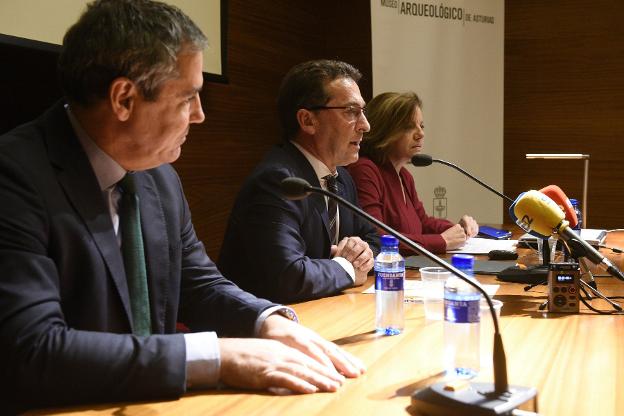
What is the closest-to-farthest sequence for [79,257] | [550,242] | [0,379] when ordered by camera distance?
[0,379]
[79,257]
[550,242]

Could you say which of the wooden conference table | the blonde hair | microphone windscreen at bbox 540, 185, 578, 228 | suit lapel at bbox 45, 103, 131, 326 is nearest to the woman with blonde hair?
the blonde hair

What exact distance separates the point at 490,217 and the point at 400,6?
1472 mm

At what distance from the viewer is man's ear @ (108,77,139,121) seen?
4.76 feet

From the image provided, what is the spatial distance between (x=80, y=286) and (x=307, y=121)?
1420 millimetres

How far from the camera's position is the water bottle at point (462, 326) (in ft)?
4.54

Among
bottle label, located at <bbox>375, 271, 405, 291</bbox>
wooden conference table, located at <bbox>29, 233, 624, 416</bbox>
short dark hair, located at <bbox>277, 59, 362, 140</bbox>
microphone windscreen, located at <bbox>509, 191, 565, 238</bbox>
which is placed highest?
short dark hair, located at <bbox>277, 59, 362, 140</bbox>

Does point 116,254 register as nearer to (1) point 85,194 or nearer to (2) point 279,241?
(1) point 85,194

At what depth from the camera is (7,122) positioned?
237 centimetres

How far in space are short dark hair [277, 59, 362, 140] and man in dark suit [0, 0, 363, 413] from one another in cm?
107

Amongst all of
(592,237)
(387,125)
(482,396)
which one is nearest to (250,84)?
(387,125)

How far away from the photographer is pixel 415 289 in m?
2.25

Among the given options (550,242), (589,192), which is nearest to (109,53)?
(550,242)

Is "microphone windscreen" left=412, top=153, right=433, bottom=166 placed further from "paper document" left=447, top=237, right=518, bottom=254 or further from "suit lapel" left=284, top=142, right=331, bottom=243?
"paper document" left=447, top=237, right=518, bottom=254

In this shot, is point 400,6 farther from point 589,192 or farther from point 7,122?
point 7,122
